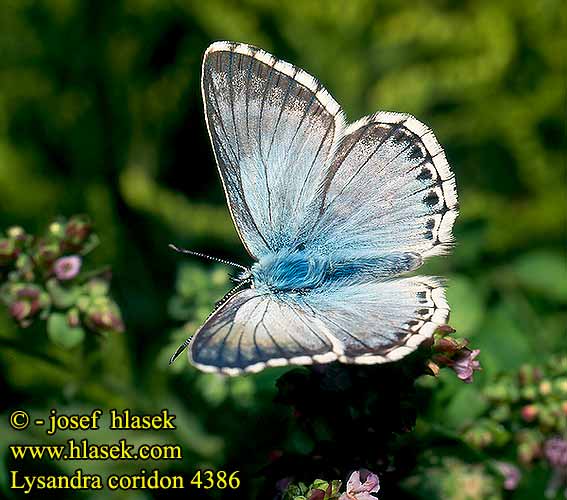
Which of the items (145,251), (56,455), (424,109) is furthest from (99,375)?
(424,109)

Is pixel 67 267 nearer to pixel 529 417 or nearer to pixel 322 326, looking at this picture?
pixel 322 326

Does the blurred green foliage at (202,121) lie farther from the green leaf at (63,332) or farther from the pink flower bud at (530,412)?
the pink flower bud at (530,412)

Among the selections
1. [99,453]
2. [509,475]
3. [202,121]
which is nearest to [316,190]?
[509,475]

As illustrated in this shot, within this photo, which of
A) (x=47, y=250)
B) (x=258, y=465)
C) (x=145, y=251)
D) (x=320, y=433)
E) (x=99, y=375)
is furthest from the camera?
(x=145, y=251)

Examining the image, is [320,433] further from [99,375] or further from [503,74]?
[503,74]

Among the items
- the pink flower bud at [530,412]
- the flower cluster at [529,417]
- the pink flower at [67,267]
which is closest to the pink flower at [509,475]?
the flower cluster at [529,417]
